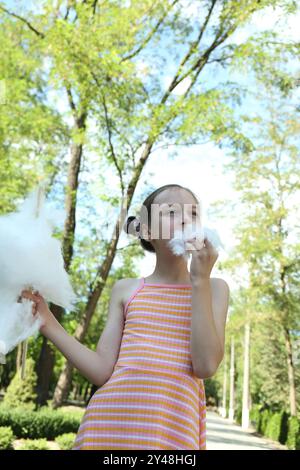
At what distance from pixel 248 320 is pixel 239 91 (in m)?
11.4

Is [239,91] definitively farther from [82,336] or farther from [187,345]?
[187,345]

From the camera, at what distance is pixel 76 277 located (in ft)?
33.6

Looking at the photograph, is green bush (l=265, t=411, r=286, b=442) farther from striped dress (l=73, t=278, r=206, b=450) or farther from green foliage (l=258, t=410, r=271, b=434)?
striped dress (l=73, t=278, r=206, b=450)

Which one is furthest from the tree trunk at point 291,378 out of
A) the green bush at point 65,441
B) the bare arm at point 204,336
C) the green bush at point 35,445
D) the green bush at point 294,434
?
the bare arm at point 204,336

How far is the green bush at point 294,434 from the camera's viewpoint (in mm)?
16739

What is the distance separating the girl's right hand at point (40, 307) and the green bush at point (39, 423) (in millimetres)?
11210

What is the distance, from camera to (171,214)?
1432mm

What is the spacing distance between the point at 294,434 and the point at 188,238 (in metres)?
17.8

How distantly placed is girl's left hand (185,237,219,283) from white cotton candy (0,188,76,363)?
1.04 feet

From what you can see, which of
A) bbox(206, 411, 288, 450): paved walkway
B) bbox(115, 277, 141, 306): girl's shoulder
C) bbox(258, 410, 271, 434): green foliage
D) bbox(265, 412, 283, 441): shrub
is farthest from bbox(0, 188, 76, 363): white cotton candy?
bbox(258, 410, 271, 434): green foliage

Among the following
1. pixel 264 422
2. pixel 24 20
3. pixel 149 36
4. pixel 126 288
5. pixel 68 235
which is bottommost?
pixel 126 288

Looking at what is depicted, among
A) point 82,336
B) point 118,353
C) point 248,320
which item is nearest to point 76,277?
point 82,336

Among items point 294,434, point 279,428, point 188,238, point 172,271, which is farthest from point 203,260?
point 279,428

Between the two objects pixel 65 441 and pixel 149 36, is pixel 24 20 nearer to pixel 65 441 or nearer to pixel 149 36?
pixel 149 36
